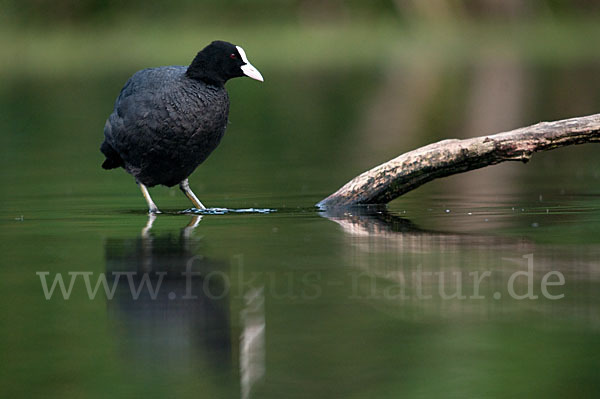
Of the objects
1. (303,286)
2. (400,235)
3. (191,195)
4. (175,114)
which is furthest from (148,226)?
(303,286)

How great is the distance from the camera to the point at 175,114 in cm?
790

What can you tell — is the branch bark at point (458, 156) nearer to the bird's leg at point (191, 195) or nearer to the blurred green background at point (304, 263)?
the blurred green background at point (304, 263)

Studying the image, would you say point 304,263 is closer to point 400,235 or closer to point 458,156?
point 400,235

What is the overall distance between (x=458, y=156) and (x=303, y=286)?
8.38 ft

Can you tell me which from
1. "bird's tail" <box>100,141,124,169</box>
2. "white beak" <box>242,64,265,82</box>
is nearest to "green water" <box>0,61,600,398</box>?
"bird's tail" <box>100,141,124,169</box>

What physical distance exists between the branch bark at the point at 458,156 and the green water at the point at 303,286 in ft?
0.64

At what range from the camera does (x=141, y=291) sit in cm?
543

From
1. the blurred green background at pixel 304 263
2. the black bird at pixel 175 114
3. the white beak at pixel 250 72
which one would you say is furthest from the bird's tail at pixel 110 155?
the white beak at pixel 250 72

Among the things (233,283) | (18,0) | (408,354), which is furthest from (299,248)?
(18,0)

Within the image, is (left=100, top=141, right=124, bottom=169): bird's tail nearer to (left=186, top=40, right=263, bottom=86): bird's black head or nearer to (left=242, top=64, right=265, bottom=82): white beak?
(left=186, top=40, right=263, bottom=86): bird's black head

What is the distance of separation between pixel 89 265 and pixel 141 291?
0.85 m

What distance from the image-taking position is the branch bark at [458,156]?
7.48 m

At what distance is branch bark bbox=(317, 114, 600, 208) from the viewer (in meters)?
7.48

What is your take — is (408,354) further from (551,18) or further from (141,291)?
(551,18)
